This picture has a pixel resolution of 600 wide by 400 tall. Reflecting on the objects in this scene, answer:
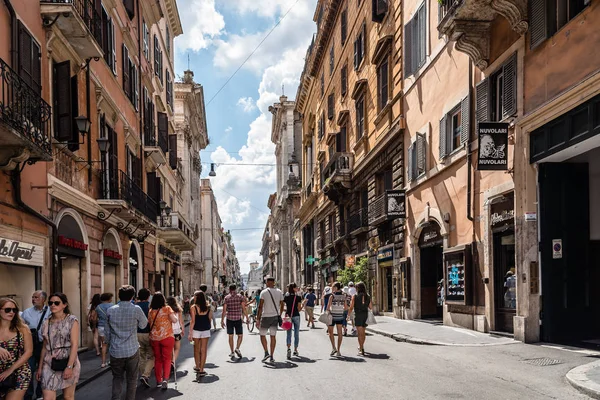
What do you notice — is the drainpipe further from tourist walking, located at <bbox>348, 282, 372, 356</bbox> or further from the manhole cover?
the manhole cover

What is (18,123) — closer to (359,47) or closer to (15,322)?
(15,322)

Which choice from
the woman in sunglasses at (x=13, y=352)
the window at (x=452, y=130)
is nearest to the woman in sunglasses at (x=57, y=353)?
the woman in sunglasses at (x=13, y=352)

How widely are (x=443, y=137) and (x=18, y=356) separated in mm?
15468

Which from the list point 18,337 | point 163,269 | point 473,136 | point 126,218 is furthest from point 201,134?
point 18,337

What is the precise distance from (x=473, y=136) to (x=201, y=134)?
51838 mm

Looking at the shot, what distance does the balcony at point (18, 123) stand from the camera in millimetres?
10133

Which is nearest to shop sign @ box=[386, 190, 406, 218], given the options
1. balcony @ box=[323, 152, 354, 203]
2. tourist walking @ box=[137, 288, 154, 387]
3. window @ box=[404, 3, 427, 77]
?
window @ box=[404, 3, 427, 77]

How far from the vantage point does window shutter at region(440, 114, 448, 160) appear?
19.1 metres

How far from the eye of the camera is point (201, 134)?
65938 millimetres

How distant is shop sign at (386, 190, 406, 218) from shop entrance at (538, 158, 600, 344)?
10.4 metres

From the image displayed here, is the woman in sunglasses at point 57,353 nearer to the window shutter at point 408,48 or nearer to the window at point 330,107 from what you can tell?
the window shutter at point 408,48

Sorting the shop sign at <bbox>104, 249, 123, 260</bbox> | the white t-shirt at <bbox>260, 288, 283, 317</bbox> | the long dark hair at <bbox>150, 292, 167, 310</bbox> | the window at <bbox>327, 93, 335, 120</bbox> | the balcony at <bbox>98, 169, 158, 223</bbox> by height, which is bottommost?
the white t-shirt at <bbox>260, 288, 283, 317</bbox>

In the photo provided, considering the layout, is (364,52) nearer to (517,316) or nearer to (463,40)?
(463,40)

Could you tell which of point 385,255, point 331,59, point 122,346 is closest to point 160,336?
point 122,346
